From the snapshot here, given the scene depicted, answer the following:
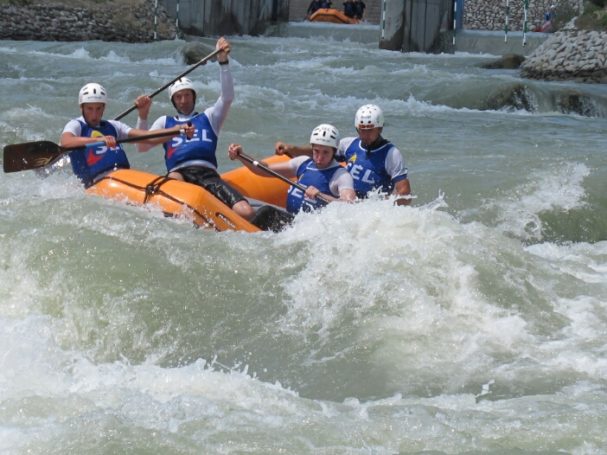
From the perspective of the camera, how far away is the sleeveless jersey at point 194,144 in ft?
28.9

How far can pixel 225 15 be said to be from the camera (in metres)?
31.5

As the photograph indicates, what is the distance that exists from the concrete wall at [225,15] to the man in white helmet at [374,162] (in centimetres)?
2223

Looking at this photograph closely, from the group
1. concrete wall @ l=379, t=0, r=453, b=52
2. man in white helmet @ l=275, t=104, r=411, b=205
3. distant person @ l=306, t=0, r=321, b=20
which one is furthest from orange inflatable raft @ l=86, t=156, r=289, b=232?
distant person @ l=306, t=0, r=321, b=20

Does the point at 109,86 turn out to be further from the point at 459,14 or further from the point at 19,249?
the point at 459,14

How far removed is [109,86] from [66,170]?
896 cm

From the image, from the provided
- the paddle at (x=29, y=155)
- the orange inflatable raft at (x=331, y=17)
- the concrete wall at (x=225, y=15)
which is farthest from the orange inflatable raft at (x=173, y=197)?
the orange inflatable raft at (x=331, y=17)

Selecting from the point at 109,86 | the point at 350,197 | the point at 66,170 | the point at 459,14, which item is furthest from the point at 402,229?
the point at 459,14

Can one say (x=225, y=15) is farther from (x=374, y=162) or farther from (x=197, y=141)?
(x=374, y=162)

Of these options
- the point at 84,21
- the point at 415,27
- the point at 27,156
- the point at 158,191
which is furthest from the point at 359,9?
the point at 158,191

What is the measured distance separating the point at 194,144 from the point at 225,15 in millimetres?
23289

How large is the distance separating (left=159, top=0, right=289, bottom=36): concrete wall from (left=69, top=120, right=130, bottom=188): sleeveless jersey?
21.7 m

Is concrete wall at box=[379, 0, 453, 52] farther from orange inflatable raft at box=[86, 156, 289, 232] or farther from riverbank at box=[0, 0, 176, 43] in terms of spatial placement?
orange inflatable raft at box=[86, 156, 289, 232]

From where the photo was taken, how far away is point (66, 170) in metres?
9.44

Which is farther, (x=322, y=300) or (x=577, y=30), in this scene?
(x=577, y=30)
